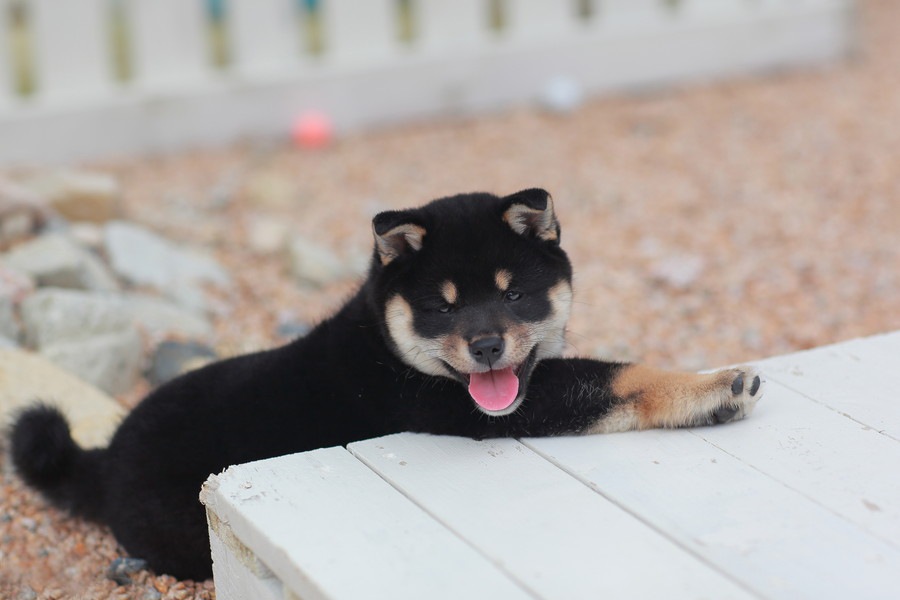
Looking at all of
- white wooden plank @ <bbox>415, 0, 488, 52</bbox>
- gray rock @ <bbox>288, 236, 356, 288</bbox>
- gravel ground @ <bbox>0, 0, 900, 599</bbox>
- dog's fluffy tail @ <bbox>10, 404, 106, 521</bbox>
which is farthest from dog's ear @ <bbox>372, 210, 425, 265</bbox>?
white wooden plank @ <bbox>415, 0, 488, 52</bbox>

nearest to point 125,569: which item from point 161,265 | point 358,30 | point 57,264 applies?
point 57,264

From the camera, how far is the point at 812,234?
6.89m

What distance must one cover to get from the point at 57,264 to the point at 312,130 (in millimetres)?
3576

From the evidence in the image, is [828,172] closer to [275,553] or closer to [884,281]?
[884,281]

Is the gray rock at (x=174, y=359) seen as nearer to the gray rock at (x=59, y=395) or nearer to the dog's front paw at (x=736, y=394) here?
the gray rock at (x=59, y=395)

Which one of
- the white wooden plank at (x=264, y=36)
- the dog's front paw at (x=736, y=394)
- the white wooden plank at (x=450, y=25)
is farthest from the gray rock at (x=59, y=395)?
the white wooden plank at (x=450, y=25)

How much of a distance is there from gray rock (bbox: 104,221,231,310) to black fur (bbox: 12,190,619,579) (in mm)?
2433

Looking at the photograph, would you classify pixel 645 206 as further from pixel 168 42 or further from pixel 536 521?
→ pixel 536 521

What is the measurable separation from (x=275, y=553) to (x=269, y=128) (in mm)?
6474

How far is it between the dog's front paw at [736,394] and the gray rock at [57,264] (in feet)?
11.3

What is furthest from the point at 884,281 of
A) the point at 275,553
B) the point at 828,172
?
the point at 275,553

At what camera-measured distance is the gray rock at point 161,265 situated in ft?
19.5

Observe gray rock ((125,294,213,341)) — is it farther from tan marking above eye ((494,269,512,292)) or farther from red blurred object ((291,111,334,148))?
red blurred object ((291,111,334,148))

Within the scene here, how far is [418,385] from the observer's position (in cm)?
344
